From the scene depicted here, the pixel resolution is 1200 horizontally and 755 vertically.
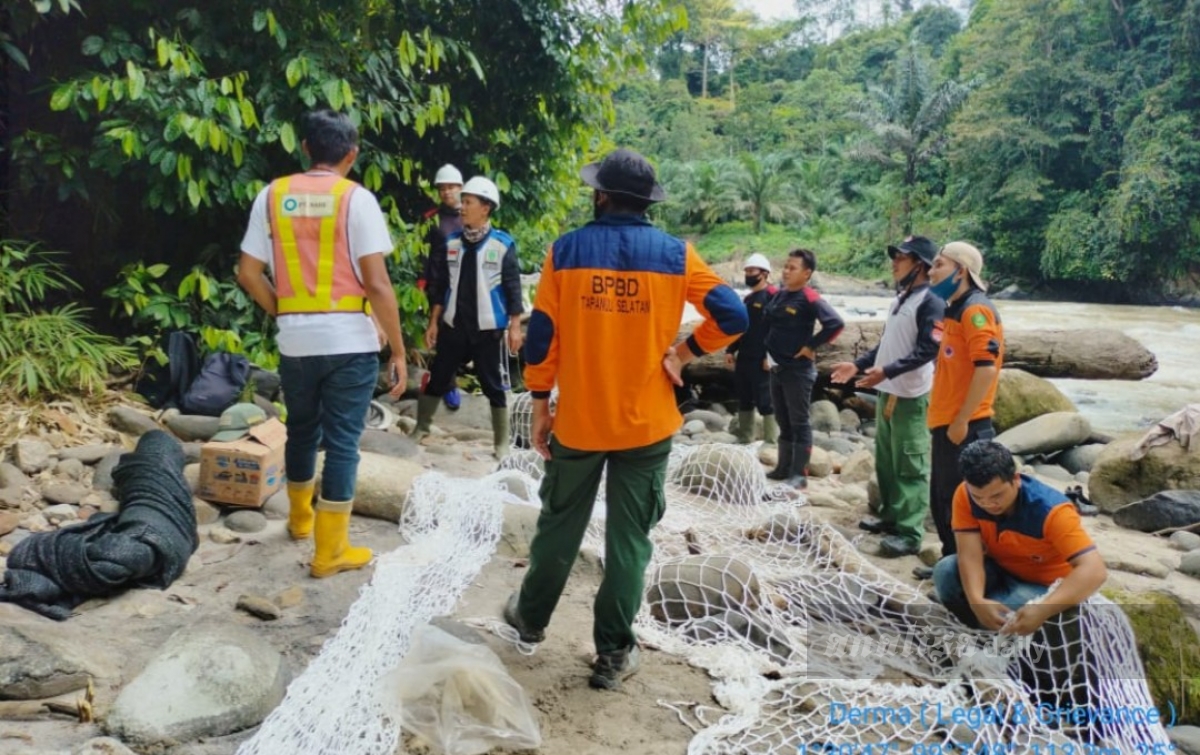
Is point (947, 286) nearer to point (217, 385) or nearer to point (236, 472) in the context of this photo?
point (236, 472)

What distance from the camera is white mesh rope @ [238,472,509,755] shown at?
2.29 metres

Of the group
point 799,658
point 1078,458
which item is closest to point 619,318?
point 799,658

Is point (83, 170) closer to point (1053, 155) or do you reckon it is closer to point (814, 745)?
point (814, 745)

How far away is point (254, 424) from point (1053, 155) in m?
25.8

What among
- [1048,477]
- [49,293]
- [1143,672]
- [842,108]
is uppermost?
Answer: [842,108]

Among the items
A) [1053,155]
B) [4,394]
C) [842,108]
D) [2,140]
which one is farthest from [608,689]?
[842,108]

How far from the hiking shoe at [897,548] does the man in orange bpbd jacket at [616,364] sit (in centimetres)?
229

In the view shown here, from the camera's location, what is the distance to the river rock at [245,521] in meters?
3.95

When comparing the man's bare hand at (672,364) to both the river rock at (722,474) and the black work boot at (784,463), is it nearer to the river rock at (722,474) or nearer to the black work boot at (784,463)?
the river rock at (722,474)

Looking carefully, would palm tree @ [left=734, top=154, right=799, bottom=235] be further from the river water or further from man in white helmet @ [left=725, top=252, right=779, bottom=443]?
man in white helmet @ [left=725, top=252, right=779, bottom=443]

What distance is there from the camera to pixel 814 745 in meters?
2.59

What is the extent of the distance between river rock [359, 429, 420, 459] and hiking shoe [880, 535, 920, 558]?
9.52 ft

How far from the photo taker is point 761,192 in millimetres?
30672

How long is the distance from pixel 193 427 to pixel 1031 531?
4.43 metres
